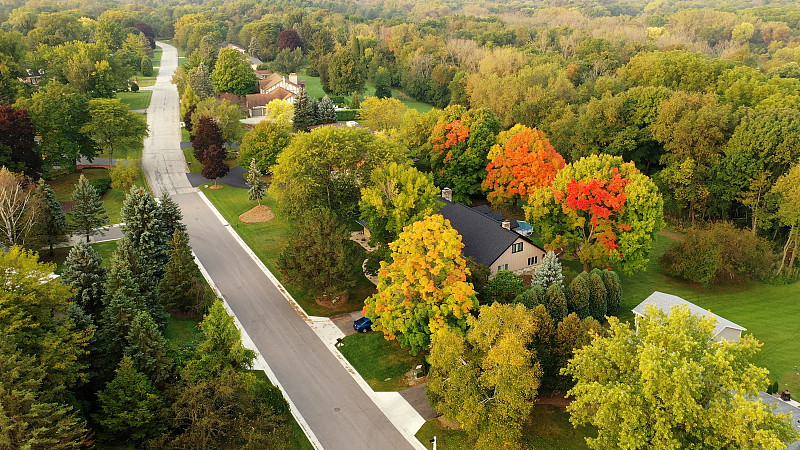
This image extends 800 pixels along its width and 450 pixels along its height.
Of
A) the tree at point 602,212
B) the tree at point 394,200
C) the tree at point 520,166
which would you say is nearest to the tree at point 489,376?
the tree at point 394,200

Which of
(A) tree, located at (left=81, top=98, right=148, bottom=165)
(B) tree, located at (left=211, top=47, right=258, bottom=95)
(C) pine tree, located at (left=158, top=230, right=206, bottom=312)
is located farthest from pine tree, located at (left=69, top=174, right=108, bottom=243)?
(B) tree, located at (left=211, top=47, right=258, bottom=95)

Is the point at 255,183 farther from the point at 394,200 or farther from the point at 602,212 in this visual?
the point at 602,212

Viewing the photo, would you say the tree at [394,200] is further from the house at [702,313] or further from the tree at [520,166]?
the house at [702,313]

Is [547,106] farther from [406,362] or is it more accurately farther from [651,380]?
[651,380]

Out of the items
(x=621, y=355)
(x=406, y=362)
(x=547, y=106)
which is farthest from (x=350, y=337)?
(x=547, y=106)

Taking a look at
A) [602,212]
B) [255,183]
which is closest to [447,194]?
[602,212]

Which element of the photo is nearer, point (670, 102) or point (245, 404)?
point (245, 404)

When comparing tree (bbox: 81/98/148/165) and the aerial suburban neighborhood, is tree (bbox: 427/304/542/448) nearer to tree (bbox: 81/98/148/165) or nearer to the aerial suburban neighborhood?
the aerial suburban neighborhood
